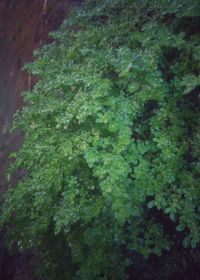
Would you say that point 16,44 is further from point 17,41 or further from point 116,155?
point 116,155

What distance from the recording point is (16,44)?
640cm

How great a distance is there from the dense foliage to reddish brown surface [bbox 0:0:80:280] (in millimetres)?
2227

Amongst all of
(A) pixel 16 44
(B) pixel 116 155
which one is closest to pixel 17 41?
(A) pixel 16 44

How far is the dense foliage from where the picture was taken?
211 centimetres

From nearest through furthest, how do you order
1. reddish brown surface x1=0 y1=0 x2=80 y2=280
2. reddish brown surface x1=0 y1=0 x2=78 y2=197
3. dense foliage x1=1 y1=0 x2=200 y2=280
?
dense foliage x1=1 y1=0 x2=200 y2=280 → reddish brown surface x1=0 y1=0 x2=80 y2=280 → reddish brown surface x1=0 y1=0 x2=78 y2=197

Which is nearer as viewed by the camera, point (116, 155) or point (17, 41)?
point (116, 155)

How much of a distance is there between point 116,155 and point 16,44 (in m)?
5.01

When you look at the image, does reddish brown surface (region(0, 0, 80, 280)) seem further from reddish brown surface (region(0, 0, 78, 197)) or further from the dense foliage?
the dense foliage

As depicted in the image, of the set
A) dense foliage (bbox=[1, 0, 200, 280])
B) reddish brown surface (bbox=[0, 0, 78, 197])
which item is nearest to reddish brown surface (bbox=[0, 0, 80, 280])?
reddish brown surface (bbox=[0, 0, 78, 197])

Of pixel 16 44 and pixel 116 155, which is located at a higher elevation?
pixel 116 155

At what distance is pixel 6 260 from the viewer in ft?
14.0

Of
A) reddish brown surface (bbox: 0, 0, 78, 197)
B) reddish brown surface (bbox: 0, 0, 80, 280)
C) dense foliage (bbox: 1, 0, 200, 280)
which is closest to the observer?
dense foliage (bbox: 1, 0, 200, 280)

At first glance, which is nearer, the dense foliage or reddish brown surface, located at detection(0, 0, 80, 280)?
the dense foliage

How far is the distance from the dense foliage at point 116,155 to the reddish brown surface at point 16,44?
7.31ft
